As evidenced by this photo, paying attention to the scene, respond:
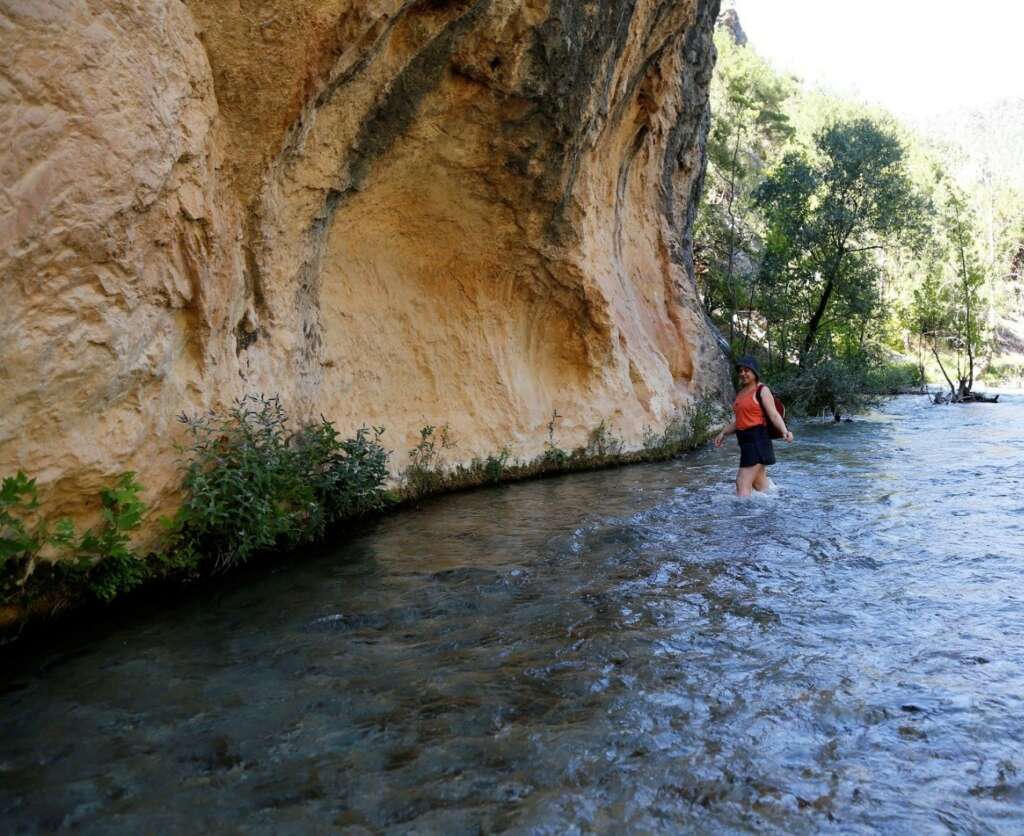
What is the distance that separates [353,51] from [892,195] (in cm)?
1956

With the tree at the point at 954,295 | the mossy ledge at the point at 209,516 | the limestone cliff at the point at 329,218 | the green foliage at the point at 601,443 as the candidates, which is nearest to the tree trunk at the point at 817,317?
the tree at the point at 954,295

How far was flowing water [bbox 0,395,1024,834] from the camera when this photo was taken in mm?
3062

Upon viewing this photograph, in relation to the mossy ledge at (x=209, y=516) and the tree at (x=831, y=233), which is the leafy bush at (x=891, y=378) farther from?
the mossy ledge at (x=209, y=516)

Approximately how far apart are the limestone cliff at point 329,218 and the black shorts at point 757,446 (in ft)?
11.9

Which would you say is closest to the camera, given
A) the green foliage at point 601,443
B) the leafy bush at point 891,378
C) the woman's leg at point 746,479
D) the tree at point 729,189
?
the woman's leg at point 746,479

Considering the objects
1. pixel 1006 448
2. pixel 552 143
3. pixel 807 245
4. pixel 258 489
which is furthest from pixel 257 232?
pixel 807 245

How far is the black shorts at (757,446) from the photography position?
29.6 ft

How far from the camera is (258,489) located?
6.40 m

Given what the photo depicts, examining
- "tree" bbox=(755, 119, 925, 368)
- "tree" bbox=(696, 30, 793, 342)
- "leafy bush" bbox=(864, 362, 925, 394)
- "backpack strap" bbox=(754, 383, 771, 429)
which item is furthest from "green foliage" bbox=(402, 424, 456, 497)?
"tree" bbox=(696, 30, 793, 342)

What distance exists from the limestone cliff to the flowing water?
1645 millimetres

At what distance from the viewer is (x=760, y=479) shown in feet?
30.6

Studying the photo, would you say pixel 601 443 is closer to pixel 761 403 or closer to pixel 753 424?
pixel 753 424

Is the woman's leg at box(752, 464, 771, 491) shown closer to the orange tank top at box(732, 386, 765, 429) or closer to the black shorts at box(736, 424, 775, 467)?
the black shorts at box(736, 424, 775, 467)

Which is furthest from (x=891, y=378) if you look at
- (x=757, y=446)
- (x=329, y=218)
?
(x=329, y=218)
